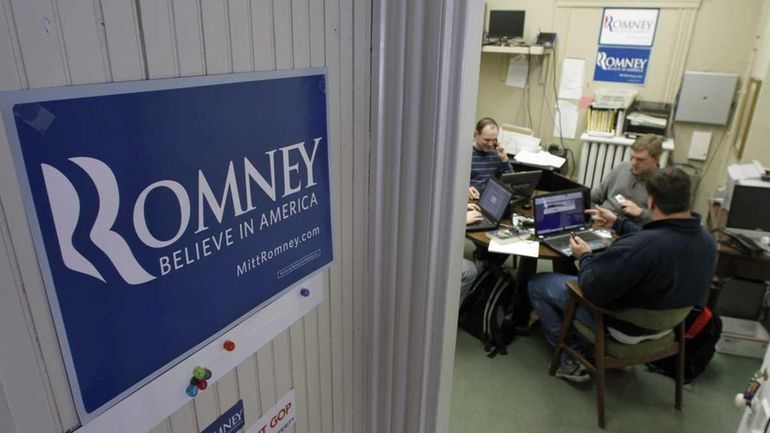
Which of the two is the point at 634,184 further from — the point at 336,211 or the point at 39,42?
the point at 39,42

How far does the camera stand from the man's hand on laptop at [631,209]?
10.2 ft

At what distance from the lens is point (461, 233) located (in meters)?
1.04

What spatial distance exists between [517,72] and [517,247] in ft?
8.78

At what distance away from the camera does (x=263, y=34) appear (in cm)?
65

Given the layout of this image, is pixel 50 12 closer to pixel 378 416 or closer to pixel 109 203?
pixel 109 203

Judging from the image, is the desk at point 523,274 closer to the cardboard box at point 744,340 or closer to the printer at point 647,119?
the cardboard box at point 744,340

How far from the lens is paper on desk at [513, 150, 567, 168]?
432 cm

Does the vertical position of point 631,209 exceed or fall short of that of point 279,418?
it falls short

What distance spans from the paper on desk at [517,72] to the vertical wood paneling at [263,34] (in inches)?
177

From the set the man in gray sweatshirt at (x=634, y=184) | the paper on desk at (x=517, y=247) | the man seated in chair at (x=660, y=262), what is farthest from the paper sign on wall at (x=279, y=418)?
the man in gray sweatshirt at (x=634, y=184)

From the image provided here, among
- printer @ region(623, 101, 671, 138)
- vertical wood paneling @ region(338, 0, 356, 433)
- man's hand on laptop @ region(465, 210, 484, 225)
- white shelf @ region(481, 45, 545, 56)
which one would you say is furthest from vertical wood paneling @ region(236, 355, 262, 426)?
printer @ region(623, 101, 671, 138)

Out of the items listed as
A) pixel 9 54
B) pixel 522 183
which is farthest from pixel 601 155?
pixel 9 54

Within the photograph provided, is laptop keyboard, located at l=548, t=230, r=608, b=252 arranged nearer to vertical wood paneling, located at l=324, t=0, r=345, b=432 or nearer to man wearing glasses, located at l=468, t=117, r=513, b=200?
man wearing glasses, located at l=468, t=117, r=513, b=200

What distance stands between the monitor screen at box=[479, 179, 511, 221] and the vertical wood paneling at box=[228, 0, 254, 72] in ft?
8.01
